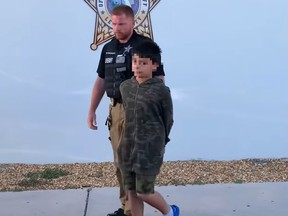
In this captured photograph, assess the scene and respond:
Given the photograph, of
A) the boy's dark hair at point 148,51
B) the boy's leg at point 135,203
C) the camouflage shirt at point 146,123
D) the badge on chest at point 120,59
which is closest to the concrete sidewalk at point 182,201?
the boy's leg at point 135,203

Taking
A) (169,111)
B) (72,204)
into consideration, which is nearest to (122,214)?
(72,204)

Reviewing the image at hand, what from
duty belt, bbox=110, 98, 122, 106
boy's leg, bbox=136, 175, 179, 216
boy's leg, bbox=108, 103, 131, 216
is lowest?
boy's leg, bbox=136, 175, 179, 216

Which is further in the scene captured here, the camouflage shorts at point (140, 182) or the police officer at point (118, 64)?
the police officer at point (118, 64)

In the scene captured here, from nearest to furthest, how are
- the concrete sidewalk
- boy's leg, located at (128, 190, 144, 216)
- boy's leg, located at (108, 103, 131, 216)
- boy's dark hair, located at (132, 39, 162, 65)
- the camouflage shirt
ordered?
1. the camouflage shirt
2. boy's dark hair, located at (132, 39, 162, 65)
3. boy's leg, located at (128, 190, 144, 216)
4. boy's leg, located at (108, 103, 131, 216)
5. the concrete sidewalk

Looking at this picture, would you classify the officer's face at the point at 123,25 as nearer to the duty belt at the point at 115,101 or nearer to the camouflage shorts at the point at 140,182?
the duty belt at the point at 115,101

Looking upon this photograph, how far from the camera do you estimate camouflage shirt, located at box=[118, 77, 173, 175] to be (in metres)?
4.91

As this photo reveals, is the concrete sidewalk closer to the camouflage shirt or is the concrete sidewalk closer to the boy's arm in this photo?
the camouflage shirt

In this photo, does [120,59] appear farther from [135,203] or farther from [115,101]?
[135,203]

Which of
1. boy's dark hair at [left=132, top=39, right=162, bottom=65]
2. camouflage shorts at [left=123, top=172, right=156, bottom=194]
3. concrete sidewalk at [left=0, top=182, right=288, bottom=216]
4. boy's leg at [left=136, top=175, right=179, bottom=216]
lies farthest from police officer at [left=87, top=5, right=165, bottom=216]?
concrete sidewalk at [left=0, top=182, right=288, bottom=216]

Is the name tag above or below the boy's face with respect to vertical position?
above

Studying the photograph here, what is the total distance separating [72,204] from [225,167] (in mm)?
2007

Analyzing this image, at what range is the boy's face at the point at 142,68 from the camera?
197 inches

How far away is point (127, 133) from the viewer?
502 centimetres

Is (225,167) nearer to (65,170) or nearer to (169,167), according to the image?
(169,167)
